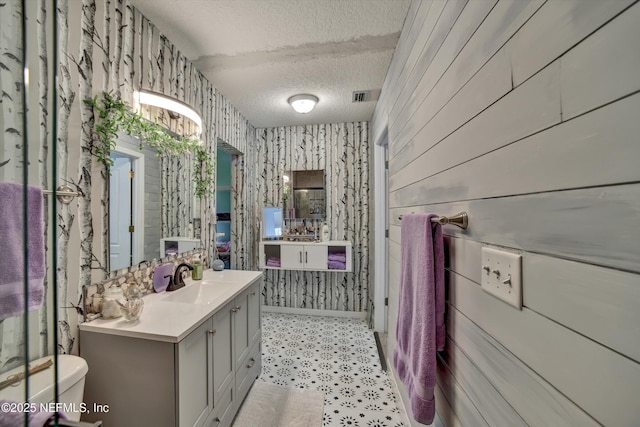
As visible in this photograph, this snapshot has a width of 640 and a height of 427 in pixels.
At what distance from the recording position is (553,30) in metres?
0.46

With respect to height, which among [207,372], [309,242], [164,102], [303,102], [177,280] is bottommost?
[207,372]

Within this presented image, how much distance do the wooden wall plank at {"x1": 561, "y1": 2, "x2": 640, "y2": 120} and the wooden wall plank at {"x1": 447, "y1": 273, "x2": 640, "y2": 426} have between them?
1.26 feet

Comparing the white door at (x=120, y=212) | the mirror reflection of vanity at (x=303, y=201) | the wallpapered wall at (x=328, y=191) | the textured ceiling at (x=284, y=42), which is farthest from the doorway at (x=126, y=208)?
the mirror reflection of vanity at (x=303, y=201)

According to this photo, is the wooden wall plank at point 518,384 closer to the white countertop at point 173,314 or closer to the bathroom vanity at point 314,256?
the white countertop at point 173,314

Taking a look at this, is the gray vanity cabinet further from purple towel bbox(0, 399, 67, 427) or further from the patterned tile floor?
the patterned tile floor

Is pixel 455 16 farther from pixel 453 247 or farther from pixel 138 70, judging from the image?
pixel 138 70

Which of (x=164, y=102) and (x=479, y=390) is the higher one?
(x=164, y=102)

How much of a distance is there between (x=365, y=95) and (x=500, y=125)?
2039 mm

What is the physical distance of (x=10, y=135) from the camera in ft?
1.58

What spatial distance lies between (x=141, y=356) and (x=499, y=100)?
5.10 ft

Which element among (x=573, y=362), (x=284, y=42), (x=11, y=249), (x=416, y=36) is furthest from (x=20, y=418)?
(x=284, y=42)

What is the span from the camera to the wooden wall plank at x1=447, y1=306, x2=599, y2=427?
0.44 metres

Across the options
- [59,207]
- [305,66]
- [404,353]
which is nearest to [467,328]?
[404,353]

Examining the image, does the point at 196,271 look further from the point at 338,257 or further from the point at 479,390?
the point at 479,390
